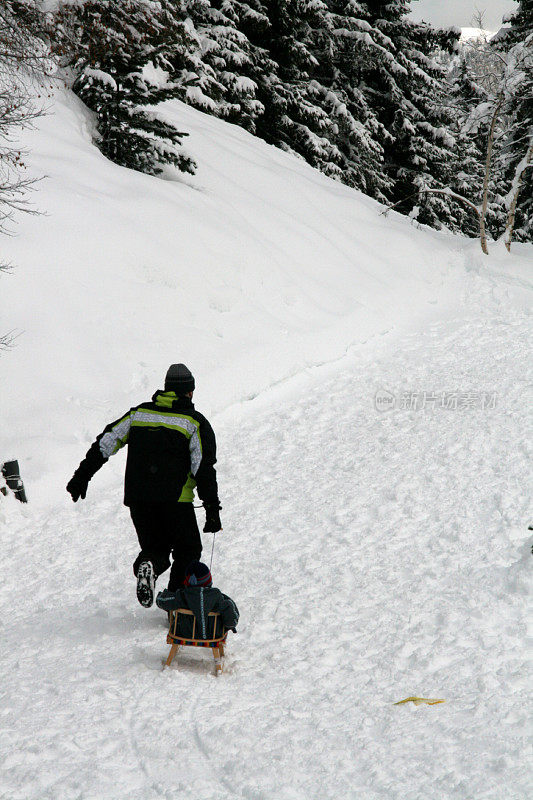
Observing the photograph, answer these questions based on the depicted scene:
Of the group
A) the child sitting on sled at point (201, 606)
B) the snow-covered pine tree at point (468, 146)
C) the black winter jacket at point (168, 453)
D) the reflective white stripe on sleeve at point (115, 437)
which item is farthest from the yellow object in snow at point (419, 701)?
the snow-covered pine tree at point (468, 146)

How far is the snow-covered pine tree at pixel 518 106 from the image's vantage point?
734 inches

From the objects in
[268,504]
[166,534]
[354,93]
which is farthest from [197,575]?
[354,93]

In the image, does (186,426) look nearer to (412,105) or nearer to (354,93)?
(354,93)

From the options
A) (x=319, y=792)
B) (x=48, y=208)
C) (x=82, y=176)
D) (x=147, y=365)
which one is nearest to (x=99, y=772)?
(x=319, y=792)

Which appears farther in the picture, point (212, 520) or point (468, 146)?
point (468, 146)

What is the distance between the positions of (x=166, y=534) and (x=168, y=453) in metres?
0.64

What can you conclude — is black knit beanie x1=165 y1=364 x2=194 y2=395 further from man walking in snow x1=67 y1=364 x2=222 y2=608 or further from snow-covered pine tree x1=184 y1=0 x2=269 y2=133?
snow-covered pine tree x1=184 y1=0 x2=269 y2=133

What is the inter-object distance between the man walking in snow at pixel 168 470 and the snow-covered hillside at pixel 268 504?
73 cm

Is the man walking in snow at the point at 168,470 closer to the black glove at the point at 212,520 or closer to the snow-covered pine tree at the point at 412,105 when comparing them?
the black glove at the point at 212,520

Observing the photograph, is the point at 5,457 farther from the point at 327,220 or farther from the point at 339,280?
the point at 327,220

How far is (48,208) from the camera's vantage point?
1106 centimetres

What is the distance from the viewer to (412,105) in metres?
25.0

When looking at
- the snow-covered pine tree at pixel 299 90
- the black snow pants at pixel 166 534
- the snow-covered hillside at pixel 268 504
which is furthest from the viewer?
the snow-covered pine tree at pixel 299 90

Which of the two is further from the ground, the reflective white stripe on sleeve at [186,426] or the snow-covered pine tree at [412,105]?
the snow-covered pine tree at [412,105]
